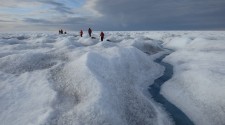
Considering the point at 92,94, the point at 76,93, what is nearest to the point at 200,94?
the point at 92,94

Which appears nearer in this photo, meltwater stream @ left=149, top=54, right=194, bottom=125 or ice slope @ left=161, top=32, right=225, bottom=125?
meltwater stream @ left=149, top=54, right=194, bottom=125

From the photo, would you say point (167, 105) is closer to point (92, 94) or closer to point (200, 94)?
point (200, 94)

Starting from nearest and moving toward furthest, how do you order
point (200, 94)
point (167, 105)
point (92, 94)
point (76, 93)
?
point (92, 94), point (76, 93), point (167, 105), point (200, 94)

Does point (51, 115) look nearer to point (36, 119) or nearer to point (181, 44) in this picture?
point (36, 119)

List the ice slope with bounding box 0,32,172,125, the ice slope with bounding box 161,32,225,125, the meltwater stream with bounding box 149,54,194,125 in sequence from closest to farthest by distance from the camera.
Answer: the ice slope with bounding box 0,32,172,125 < the meltwater stream with bounding box 149,54,194,125 < the ice slope with bounding box 161,32,225,125

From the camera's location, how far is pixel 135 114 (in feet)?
24.4

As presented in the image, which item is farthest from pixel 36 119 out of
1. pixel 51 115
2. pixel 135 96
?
pixel 135 96

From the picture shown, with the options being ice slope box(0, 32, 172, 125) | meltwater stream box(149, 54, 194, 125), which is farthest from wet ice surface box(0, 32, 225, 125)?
meltwater stream box(149, 54, 194, 125)

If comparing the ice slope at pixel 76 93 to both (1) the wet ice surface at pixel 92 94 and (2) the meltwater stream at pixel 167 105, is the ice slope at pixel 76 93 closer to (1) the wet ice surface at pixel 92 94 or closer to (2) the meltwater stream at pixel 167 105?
(1) the wet ice surface at pixel 92 94

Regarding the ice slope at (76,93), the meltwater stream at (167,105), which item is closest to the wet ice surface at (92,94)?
the ice slope at (76,93)

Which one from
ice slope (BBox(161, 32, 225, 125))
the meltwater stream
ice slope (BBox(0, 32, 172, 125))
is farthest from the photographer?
ice slope (BBox(161, 32, 225, 125))

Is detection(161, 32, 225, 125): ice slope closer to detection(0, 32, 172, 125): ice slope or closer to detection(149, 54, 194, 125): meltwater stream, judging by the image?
detection(149, 54, 194, 125): meltwater stream

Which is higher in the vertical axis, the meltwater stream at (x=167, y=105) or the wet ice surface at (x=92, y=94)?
the wet ice surface at (x=92, y=94)

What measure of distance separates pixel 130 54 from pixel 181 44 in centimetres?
2262
